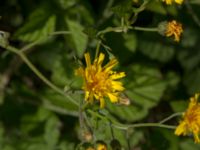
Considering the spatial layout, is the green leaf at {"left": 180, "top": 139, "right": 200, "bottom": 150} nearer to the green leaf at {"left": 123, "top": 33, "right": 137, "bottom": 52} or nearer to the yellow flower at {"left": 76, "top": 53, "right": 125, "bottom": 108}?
the green leaf at {"left": 123, "top": 33, "right": 137, "bottom": 52}

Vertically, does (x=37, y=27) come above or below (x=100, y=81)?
above

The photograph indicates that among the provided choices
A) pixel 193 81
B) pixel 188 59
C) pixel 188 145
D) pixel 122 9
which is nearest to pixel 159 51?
pixel 188 59

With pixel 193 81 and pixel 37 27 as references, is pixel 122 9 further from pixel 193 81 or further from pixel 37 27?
pixel 193 81

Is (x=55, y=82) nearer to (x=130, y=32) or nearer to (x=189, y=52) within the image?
(x=130, y=32)

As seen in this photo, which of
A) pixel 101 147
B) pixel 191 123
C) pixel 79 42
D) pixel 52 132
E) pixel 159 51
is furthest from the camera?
pixel 159 51

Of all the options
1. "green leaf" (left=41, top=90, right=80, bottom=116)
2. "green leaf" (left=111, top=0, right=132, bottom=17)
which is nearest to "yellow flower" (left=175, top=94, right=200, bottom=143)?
"green leaf" (left=111, top=0, right=132, bottom=17)

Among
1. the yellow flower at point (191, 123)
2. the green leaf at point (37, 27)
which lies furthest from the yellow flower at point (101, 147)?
the green leaf at point (37, 27)

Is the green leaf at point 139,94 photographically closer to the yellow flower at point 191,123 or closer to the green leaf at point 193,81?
the green leaf at point 193,81

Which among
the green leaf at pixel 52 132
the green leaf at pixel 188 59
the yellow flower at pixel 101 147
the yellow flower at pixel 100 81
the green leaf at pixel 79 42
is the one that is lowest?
the green leaf at pixel 52 132
